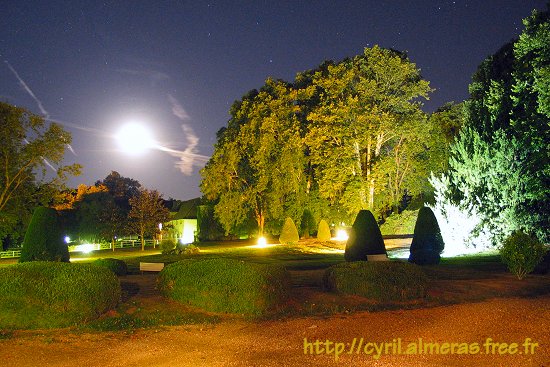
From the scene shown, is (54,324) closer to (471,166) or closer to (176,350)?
(176,350)

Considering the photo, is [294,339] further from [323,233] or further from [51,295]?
[323,233]

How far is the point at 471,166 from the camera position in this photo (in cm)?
3009

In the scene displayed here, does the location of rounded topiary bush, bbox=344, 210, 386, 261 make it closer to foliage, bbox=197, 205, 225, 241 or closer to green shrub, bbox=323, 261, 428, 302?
green shrub, bbox=323, 261, 428, 302

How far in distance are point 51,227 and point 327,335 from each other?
13476 millimetres

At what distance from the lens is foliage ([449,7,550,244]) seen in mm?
27328

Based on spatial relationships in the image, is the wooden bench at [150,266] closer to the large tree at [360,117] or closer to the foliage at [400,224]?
the large tree at [360,117]

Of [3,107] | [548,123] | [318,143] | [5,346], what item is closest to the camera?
[5,346]

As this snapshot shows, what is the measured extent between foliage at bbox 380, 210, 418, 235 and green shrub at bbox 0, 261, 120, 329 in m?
37.1

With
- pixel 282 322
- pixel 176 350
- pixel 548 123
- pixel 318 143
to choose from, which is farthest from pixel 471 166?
pixel 176 350

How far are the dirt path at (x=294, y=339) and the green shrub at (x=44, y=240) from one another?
9522 mm

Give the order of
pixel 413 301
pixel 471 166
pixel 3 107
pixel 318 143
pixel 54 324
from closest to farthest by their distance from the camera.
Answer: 1. pixel 54 324
2. pixel 413 301
3. pixel 471 166
4. pixel 3 107
5. pixel 318 143

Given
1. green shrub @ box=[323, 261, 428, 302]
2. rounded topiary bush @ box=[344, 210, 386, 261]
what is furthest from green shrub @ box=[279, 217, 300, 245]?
green shrub @ box=[323, 261, 428, 302]

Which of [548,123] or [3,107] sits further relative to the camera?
[3,107]

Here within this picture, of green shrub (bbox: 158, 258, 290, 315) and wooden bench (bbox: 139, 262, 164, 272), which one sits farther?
wooden bench (bbox: 139, 262, 164, 272)
